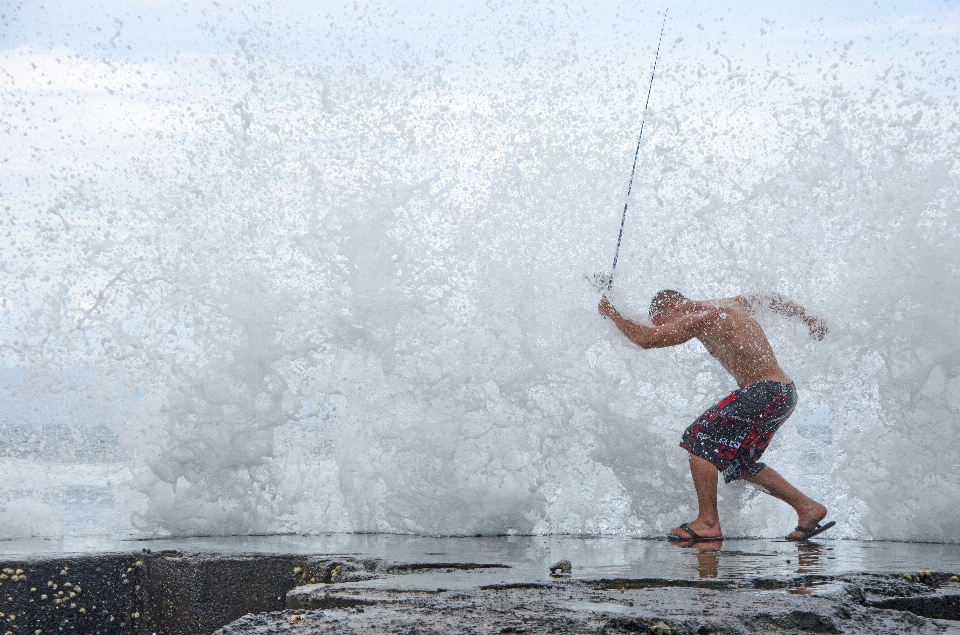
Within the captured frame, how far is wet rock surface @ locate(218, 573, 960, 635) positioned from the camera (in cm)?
184

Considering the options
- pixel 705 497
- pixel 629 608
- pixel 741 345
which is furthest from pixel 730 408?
pixel 629 608

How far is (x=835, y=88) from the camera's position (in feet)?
19.5

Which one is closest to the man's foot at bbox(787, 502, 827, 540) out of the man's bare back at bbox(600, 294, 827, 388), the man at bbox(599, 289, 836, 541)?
the man at bbox(599, 289, 836, 541)

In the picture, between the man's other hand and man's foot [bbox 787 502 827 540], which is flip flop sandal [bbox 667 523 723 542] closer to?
man's foot [bbox 787 502 827 540]

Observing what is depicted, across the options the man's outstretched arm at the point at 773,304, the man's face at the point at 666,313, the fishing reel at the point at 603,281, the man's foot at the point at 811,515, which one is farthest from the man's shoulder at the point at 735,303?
the man's foot at the point at 811,515

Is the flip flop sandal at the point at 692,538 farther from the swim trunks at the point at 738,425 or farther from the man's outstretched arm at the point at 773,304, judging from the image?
the man's outstretched arm at the point at 773,304

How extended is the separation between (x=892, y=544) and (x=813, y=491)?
1906 millimetres

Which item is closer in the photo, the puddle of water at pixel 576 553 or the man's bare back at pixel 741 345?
the puddle of water at pixel 576 553

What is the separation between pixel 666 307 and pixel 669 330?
199 millimetres

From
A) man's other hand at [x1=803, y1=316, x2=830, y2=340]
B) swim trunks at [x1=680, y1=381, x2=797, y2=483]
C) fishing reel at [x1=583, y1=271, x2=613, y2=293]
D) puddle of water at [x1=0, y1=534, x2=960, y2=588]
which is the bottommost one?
puddle of water at [x1=0, y1=534, x2=960, y2=588]

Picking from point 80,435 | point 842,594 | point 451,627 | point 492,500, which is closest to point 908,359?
point 492,500

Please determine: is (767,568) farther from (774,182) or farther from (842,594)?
(774,182)

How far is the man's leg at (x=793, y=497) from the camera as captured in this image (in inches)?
181

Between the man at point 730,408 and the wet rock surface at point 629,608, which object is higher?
the man at point 730,408
